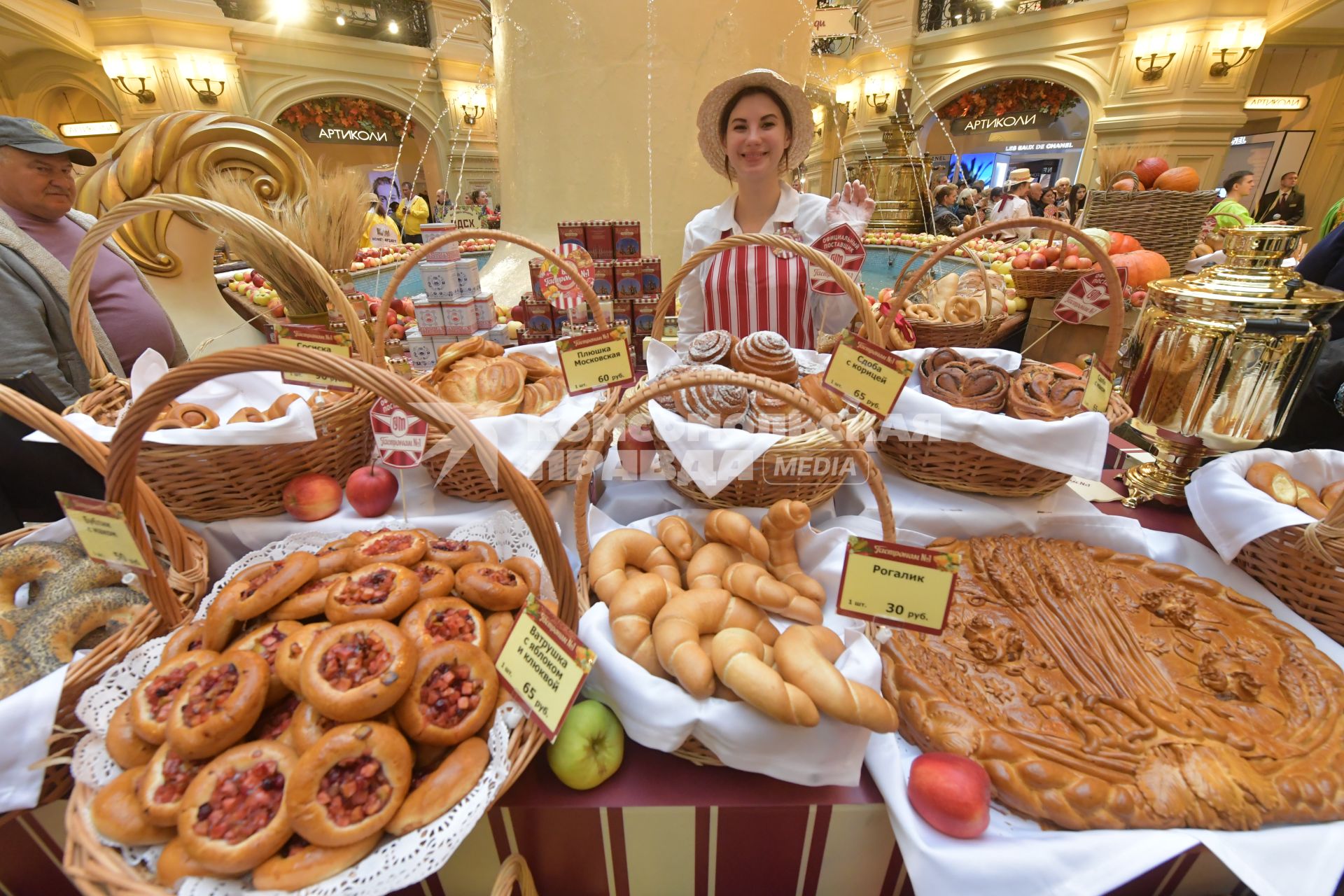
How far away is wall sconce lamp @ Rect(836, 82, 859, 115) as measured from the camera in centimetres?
1423

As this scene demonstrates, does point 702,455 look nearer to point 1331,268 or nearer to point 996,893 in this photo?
point 996,893

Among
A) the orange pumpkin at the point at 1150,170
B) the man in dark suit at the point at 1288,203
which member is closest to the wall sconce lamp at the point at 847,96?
the man in dark suit at the point at 1288,203

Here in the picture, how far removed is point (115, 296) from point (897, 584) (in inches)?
120

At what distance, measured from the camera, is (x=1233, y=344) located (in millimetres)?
1393

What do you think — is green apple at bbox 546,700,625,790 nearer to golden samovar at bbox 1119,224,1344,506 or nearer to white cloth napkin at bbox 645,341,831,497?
white cloth napkin at bbox 645,341,831,497

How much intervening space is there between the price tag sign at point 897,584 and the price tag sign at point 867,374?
1.45 ft

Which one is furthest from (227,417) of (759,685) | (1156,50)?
(1156,50)

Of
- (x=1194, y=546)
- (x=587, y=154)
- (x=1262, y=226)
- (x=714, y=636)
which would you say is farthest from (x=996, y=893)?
(x=587, y=154)

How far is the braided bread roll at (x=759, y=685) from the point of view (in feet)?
2.89

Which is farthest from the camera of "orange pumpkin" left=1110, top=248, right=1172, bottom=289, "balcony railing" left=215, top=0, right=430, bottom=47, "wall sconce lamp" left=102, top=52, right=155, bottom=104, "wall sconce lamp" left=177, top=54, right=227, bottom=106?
"balcony railing" left=215, top=0, right=430, bottom=47

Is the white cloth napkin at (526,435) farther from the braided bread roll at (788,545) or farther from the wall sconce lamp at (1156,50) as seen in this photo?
the wall sconce lamp at (1156,50)

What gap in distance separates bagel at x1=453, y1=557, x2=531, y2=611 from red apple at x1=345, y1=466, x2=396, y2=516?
1.69 ft

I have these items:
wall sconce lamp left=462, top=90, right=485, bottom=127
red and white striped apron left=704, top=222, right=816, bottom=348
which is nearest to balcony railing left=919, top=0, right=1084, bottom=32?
wall sconce lamp left=462, top=90, right=485, bottom=127

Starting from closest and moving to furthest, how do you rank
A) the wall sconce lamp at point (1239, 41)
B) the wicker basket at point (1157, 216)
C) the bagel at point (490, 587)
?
1. the bagel at point (490, 587)
2. the wicker basket at point (1157, 216)
3. the wall sconce lamp at point (1239, 41)
